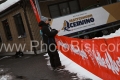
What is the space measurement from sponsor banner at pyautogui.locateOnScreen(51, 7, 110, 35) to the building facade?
2.25 metres

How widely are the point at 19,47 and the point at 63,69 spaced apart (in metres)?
9.08

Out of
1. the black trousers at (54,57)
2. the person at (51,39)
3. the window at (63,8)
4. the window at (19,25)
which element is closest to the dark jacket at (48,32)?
the person at (51,39)

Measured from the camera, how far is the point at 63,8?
50.2ft

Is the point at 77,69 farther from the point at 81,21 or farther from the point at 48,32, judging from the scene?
the point at 81,21

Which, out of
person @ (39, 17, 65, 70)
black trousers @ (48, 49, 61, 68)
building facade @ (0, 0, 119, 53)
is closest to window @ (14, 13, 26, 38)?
building facade @ (0, 0, 119, 53)

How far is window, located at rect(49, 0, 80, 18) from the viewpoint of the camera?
1479 cm

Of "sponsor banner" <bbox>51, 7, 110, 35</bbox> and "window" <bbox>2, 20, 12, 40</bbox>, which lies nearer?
"sponsor banner" <bbox>51, 7, 110, 35</bbox>

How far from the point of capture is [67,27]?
1232 cm

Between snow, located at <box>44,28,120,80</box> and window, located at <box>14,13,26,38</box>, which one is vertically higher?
window, located at <box>14,13,26,38</box>

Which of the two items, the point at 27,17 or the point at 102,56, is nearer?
the point at 102,56

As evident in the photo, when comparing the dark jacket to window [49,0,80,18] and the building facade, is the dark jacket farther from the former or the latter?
window [49,0,80,18]

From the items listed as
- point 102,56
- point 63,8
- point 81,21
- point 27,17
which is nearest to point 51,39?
point 102,56

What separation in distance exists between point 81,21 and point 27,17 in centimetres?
356

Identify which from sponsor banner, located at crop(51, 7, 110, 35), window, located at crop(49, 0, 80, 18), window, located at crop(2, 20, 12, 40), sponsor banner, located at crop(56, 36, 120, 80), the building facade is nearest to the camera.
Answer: sponsor banner, located at crop(56, 36, 120, 80)
